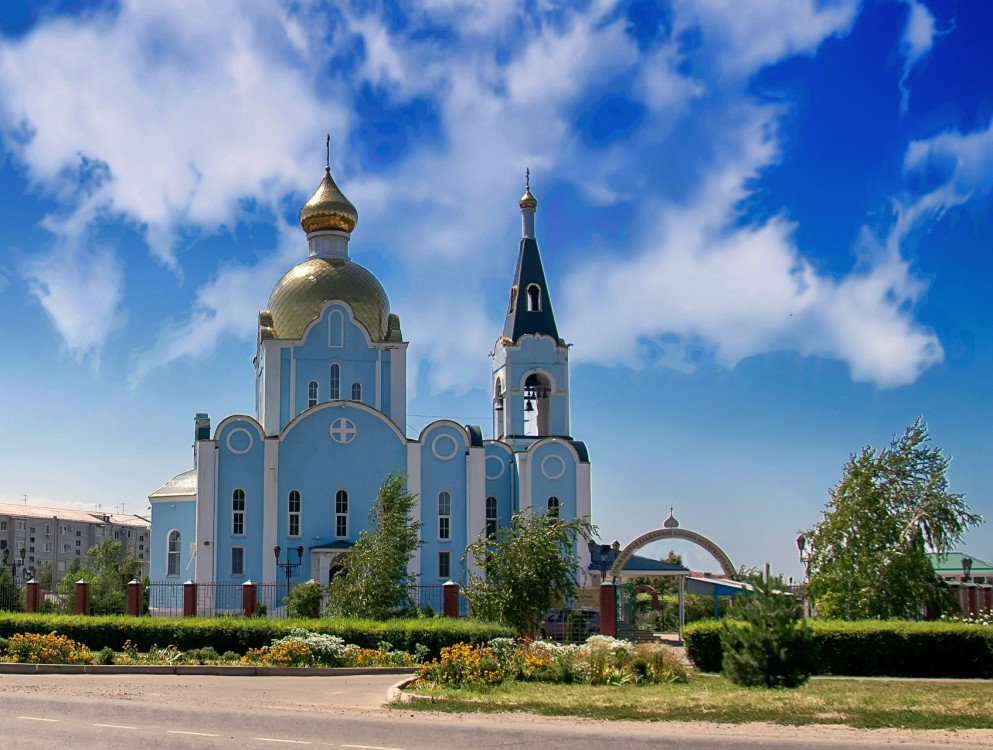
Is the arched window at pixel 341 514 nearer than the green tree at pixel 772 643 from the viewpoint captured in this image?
No

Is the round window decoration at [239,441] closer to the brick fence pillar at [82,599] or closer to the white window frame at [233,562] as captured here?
the white window frame at [233,562]

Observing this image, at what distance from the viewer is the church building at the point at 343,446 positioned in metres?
35.9

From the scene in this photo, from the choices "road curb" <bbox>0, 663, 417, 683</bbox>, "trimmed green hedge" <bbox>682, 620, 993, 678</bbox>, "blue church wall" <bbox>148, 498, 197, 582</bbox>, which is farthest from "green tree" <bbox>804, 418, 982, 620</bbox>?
"blue church wall" <bbox>148, 498, 197, 582</bbox>

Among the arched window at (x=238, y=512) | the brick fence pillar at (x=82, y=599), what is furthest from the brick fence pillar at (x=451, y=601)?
the arched window at (x=238, y=512)

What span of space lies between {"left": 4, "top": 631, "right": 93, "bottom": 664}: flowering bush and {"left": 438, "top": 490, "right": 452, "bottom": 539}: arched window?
61.9ft

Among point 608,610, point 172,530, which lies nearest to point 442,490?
point 172,530

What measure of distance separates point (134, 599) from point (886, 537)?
17266 mm

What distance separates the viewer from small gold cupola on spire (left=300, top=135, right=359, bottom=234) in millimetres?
42156

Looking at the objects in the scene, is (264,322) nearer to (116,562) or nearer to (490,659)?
(116,562)

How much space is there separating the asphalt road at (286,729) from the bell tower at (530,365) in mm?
26320

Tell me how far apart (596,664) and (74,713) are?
7.31m

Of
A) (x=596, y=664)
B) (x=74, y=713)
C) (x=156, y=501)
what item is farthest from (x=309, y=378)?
(x=74, y=713)

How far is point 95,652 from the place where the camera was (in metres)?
21.2

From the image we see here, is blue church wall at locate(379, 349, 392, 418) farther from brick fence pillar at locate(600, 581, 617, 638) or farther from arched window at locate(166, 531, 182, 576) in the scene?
brick fence pillar at locate(600, 581, 617, 638)
